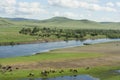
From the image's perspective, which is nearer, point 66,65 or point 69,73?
point 69,73

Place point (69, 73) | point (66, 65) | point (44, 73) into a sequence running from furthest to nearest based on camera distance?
point (66, 65) < point (69, 73) < point (44, 73)

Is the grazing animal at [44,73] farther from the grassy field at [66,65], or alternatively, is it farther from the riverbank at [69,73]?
the grassy field at [66,65]

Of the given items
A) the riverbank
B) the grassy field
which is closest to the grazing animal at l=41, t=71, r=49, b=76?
the riverbank

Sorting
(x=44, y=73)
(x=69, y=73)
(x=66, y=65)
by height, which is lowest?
(x=69, y=73)

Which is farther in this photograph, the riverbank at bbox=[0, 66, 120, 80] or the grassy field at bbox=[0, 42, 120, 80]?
the grassy field at bbox=[0, 42, 120, 80]

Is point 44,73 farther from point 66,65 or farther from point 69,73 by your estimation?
point 66,65

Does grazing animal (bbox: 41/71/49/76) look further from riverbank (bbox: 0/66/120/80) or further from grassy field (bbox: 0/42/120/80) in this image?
grassy field (bbox: 0/42/120/80)

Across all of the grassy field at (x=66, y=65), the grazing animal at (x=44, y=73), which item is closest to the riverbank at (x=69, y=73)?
the grassy field at (x=66, y=65)

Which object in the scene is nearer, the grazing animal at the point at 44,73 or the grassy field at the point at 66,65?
the grazing animal at the point at 44,73

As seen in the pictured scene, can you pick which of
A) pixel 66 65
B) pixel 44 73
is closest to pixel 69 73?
pixel 44 73

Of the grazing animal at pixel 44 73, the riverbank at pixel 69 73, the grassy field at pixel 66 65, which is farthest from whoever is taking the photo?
the grassy field at pixel 66 65

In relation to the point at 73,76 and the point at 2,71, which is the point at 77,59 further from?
the point at 2,71

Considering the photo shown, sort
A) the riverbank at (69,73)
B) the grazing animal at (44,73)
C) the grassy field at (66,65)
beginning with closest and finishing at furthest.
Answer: the riverbank at (69,73) < the grazing animal at (44,73) < the grassy field at (66,65)
